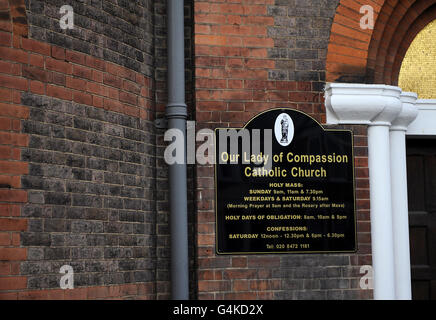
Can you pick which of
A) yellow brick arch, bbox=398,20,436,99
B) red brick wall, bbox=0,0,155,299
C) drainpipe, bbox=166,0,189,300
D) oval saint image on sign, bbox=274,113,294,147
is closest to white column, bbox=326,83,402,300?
oval saint image on sign, bbox=274,113,294,147

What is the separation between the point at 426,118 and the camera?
7.00m

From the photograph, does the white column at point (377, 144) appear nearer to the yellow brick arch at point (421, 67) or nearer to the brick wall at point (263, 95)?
the brick wall at point (263, 95)

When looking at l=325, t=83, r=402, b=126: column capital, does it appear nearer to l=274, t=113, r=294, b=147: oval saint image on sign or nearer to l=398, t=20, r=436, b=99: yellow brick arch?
l=274, t=113, r=294, b=147: oval saint image on sign

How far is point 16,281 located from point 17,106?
1167 millimetres

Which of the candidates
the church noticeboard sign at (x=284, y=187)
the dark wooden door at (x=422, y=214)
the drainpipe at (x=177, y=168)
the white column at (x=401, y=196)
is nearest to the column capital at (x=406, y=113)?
the white column at (x=401, y=196)

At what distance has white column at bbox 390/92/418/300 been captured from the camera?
21.7 ft

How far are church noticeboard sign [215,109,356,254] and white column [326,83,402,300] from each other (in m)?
0.19

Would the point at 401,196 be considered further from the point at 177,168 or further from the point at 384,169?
the point at 177,168

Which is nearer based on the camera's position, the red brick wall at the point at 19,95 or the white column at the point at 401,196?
the red brick wall at the point at 19,95

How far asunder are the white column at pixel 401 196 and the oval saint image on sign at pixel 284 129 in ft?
3.51

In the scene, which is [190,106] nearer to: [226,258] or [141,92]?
[141,92]

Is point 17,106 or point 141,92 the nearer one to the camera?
point 17,106

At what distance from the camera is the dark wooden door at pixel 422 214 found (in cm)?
698

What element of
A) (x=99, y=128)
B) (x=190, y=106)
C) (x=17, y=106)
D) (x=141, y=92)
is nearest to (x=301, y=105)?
(x=190, y=106)
